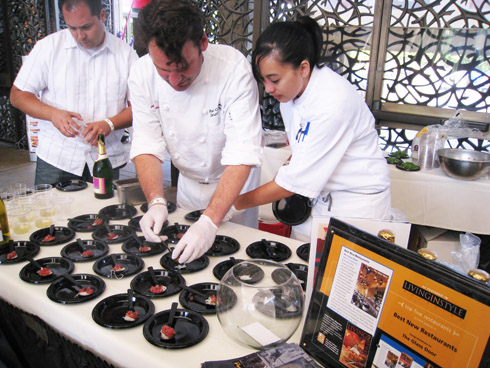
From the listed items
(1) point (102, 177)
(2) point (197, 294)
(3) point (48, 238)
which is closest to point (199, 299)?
(2) point (197, 294)

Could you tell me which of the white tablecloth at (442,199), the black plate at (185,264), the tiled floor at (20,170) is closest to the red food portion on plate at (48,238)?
the black plate at (185,264)

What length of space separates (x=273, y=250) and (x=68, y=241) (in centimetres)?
82

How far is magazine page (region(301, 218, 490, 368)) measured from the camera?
A: 0.72 metres

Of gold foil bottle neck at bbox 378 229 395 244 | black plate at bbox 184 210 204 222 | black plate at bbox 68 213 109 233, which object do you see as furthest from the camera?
black plate at bbox 184 210 204 222

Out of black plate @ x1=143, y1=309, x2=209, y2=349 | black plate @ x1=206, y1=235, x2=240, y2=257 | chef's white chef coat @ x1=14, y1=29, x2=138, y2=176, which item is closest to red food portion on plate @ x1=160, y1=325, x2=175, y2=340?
black plate @ x1=143, y1=309, x2=209, y2=349

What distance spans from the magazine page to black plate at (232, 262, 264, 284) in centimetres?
15

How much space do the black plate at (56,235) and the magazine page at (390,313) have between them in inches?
42.3

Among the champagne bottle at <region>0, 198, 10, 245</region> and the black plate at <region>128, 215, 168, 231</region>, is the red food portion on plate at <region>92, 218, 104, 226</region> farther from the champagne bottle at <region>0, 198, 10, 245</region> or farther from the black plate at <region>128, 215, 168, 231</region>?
the champagne bottle at <region>0, 198, 10, 245</region>

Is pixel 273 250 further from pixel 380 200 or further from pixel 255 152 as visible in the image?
pixel 380 200

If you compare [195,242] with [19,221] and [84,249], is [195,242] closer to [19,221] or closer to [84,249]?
[84,249]

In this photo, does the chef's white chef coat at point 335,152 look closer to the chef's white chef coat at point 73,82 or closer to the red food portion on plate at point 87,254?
the red food portion on plate at point 87,254

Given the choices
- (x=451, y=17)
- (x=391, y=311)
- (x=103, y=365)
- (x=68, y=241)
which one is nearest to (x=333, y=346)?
(x=391, y=311)

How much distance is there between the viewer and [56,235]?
169 cm

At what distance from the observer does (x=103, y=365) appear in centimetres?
110
